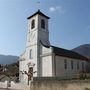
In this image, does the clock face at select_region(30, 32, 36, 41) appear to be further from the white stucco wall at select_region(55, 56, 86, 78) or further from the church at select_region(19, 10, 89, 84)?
the white stucco wall at select_region(55, 56, 86, 78)

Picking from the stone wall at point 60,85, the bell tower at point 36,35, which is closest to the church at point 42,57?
the bell tower at point 36,35

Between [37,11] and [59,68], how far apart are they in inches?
494

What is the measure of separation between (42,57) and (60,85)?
49.3ft

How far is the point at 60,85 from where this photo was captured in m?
21.6

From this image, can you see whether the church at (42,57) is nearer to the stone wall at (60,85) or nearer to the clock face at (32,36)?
the clock face at (32,36)

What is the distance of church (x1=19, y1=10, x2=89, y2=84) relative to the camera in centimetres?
3475

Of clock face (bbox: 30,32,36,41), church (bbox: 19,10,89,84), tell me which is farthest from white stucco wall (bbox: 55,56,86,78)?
clock face (bbox: 30,32,36,41)

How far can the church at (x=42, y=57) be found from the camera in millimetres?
34753

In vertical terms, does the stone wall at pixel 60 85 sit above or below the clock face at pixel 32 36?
below

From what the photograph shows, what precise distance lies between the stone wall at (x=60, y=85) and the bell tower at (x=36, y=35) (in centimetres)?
1072

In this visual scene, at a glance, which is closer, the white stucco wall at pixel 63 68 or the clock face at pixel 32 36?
the white stucco wall at pixel 63 68

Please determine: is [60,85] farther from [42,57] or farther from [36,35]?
[36,35]

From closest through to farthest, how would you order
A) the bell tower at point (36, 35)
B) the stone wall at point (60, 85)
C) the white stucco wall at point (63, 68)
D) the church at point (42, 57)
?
the stone wall at point (60, 85)
the church at point (42, 57)
the white stucco wall at point (63, 68)
the bell tower at point (36, 35)

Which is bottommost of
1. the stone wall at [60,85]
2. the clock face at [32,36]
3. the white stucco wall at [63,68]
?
the stone wall at [60,85]
